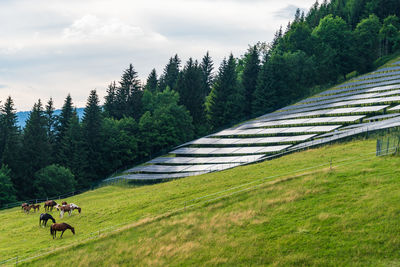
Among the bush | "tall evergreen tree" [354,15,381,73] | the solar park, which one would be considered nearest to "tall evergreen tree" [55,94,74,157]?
the bush

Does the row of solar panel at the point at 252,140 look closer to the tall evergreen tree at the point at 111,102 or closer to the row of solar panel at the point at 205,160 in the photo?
the row of solar panel at the point at 205,160

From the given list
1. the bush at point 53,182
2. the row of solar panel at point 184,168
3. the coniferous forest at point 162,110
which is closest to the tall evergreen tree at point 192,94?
the coniferous forest at point 162,110

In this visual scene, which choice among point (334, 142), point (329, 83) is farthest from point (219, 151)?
point (329, 83)

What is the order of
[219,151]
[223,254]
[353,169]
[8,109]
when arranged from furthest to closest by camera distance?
[8,109]
[219,151]
[353,169]
[223,254]

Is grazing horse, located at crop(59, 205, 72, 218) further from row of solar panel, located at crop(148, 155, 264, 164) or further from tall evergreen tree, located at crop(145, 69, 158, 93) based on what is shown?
tall evergreen tree, located at crop(145, 69, 158, 93)

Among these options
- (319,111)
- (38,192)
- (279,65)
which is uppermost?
(279,65)

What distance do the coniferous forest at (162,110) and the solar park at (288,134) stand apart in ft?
45.3

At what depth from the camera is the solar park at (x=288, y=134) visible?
2159 inches

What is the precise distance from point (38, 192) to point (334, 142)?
58.3 meters

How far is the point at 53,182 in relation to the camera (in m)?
74.8

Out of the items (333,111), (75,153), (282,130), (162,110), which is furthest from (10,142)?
(333,111)

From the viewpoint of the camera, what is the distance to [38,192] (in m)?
78.2

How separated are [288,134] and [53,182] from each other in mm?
45057

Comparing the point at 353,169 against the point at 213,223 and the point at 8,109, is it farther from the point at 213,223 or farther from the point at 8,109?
the point at 8,109
